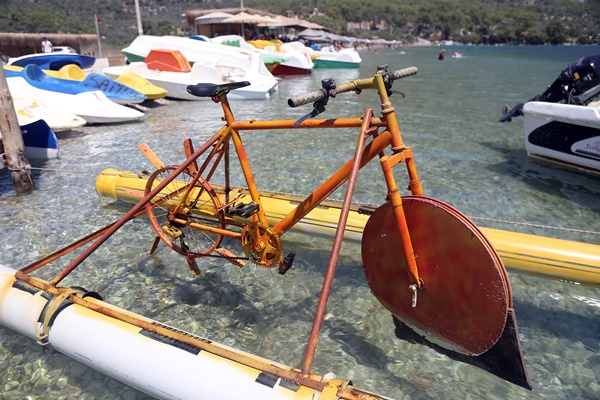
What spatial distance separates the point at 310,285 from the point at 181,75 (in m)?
15.4

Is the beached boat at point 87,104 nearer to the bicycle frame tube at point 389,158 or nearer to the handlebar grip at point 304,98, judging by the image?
the bicycle frame tube at point 389,158

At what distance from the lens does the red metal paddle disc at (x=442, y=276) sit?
243cm

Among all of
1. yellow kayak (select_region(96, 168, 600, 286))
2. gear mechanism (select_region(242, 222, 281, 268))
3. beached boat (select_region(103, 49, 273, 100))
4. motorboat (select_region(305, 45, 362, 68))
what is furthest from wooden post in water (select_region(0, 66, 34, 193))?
motorboat (select_region(305, 45, 362, 68))

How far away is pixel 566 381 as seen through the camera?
3.06m

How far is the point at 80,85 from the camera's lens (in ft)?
40.6

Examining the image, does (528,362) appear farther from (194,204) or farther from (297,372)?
(194,204)

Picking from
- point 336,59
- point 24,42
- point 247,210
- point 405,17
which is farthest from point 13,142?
point 405,17

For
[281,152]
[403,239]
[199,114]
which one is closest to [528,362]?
[403,239]

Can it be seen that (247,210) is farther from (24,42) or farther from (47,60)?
(24,42)

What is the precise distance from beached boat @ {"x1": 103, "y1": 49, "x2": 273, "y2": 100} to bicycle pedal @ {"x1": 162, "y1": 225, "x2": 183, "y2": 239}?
43.8 feet

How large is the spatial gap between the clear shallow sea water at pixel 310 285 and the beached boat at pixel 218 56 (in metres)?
9.60

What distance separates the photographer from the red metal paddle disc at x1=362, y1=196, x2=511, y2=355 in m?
2.43

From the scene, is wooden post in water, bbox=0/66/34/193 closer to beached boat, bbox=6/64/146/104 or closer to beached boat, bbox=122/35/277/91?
beached boat, bbox=6/64/146/104

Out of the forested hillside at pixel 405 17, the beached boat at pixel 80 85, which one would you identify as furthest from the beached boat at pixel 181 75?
the forested hillside at pixel 405 17
